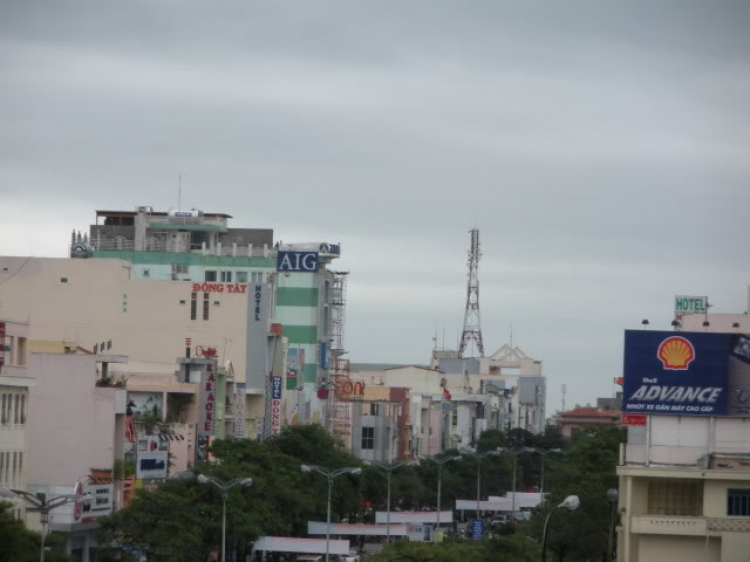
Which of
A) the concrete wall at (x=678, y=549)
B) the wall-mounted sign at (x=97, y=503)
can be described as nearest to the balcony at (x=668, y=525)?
the concrete wall at (x=678, y=549)

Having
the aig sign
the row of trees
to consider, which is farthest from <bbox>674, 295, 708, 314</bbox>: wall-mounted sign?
the aig sign

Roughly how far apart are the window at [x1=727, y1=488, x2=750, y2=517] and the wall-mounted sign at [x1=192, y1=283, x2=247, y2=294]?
71.0 meters

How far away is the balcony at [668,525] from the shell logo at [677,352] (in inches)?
287

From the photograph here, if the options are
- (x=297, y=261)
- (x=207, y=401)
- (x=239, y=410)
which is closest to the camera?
(x=207, y=401)

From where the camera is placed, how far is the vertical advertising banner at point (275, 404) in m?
158

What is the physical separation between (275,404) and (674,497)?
76.4 meters

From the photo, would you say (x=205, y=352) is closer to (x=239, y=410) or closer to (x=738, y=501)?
(x=239, y=410)

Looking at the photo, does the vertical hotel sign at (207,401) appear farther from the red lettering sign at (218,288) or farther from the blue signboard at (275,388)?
the blue signboard at (275,388)

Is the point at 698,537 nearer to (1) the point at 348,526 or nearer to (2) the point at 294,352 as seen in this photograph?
(1) the point at 348,526

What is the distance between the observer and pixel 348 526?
420 feet

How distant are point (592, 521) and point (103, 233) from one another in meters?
81.8

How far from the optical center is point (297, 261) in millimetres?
181750

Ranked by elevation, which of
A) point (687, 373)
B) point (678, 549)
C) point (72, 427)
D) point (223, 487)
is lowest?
point (678, 549)

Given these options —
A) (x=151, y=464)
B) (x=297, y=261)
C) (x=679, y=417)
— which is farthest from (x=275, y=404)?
(x=679, y=417)
